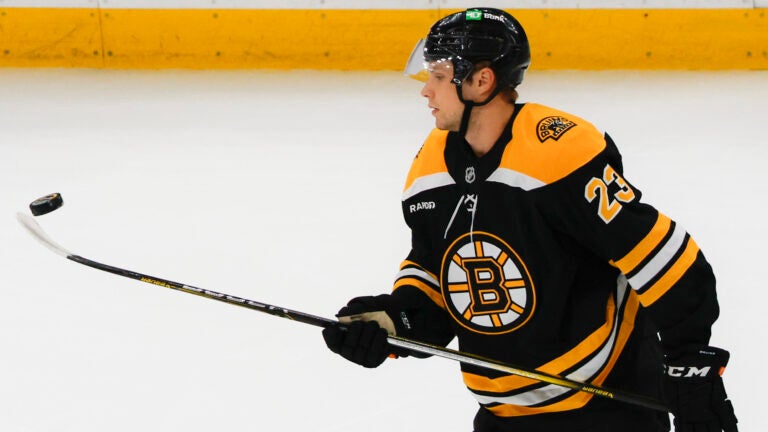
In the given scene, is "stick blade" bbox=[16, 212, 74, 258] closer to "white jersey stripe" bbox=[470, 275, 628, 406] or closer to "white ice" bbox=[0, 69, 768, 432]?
"white ice" bbox=[0, 69, 768, 432]

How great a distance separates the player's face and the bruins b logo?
0.21 meters

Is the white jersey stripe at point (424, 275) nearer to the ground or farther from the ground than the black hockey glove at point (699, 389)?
farther from the ground

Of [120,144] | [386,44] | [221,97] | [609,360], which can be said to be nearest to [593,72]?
[386,44]

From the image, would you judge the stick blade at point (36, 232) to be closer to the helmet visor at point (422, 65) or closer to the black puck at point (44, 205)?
the black puck at point (44, 205)

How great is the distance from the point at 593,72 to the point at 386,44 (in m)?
1.19

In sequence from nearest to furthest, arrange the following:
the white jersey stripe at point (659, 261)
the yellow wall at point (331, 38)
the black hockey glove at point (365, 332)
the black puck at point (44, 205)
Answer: the white jersey stripe at point (659, 261) → the black hockey glove at point (365, 332) → the black puck at point (44, 205) → the yellow wall at point (331, 38)

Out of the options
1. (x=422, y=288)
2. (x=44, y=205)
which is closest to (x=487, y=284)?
(x=422, y=288)

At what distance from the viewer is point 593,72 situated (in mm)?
5746

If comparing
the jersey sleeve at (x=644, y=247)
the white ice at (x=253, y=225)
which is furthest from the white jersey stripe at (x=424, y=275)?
the white ice at (x=253, y=225)

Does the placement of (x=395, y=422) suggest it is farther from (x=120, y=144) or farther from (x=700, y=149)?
(x=120, y=144)

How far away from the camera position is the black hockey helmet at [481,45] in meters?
1.83

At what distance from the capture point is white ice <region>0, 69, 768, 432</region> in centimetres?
283

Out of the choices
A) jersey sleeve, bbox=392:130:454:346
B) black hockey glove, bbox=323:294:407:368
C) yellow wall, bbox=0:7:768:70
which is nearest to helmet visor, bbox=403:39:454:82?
jersey sleeve, bbox=392:130:454:346

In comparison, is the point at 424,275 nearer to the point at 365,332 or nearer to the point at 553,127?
the point at 365,332
